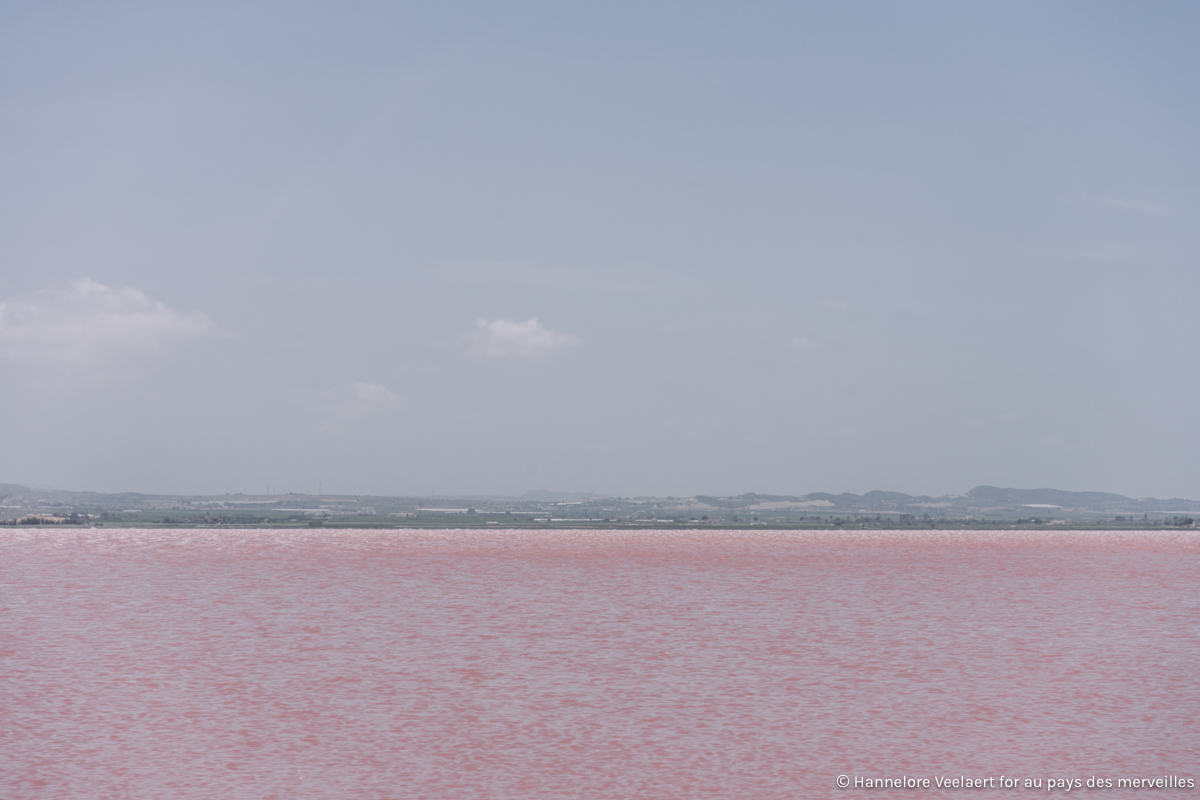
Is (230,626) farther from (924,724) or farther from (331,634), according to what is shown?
(924,724)

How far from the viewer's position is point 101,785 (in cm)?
2427

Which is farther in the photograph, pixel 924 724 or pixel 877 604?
pixel 877 604

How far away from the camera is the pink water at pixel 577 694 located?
84.8 ft

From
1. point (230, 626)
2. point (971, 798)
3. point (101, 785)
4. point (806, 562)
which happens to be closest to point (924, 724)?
point (971, 798)

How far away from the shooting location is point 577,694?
35.6 metres

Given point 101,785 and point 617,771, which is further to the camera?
point 617,771

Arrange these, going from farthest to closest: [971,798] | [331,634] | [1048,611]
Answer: [1048,611]
[331,634]
[971,798]

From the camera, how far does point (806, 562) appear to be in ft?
484

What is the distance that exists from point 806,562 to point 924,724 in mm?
118685

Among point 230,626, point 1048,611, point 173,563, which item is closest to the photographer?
point 230,626

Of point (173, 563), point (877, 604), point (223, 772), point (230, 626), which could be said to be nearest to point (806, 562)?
point (877, 604)

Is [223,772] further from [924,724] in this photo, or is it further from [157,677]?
[924,724]

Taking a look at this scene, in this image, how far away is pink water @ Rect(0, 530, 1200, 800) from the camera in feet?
84.8

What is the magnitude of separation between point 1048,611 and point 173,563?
112 meters
